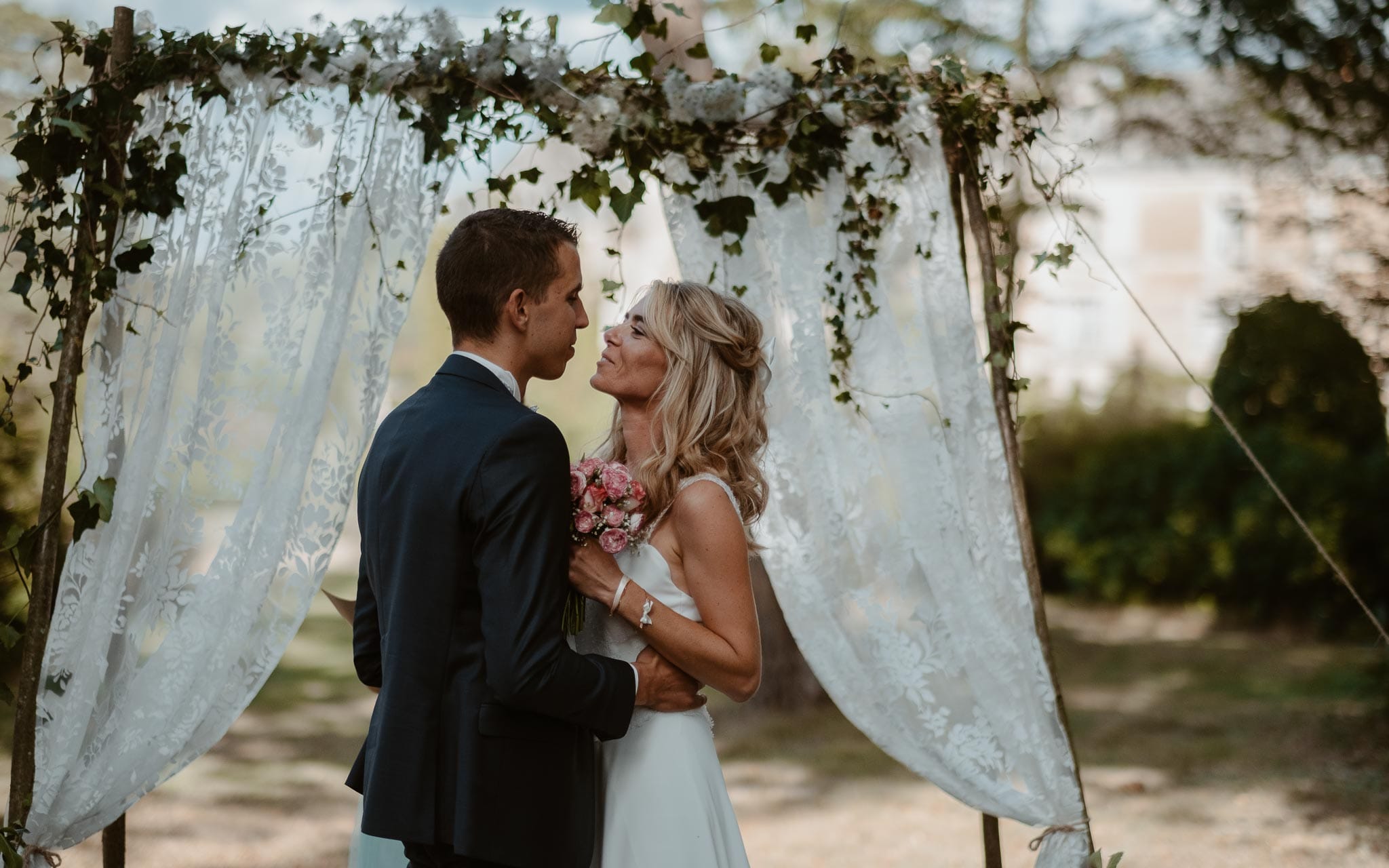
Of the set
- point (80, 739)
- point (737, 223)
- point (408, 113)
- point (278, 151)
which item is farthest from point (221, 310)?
point (737, 223)

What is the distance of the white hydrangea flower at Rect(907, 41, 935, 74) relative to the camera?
3037 mm

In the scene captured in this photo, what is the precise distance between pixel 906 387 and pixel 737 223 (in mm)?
620

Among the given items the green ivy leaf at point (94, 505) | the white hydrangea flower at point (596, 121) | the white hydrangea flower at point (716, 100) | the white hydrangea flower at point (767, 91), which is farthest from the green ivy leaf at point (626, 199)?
the green ivy leaf at point (94, 505)

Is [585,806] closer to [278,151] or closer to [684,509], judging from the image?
[684,509]

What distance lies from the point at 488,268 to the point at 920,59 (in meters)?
1.49

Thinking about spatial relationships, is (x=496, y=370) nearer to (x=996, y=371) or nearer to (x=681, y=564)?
(x=681, y=564)

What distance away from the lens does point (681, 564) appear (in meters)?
2.35

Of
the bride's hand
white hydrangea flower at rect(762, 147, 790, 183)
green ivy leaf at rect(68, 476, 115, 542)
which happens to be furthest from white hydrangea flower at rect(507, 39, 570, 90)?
green ivy leaf at rect(68, 476, 115, 542)

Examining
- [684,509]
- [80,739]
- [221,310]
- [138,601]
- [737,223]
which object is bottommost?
[80,739]

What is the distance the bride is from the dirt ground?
2808 mm

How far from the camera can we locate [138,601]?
288cm

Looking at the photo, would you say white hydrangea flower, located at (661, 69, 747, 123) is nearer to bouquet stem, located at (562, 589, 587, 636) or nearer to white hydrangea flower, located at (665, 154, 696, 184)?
white hydrangea flower, located at (665, 154, 696, 184)

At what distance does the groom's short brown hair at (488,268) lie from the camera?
211cm

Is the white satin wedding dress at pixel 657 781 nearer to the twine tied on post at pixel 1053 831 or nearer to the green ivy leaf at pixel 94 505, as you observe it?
the twine tied on post at pixel 1053 831
